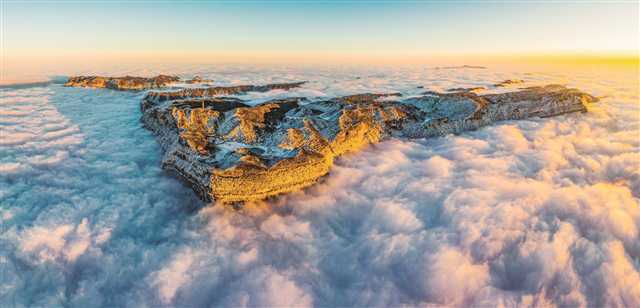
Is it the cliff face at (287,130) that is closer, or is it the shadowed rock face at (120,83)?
the cliff face at (287,130)

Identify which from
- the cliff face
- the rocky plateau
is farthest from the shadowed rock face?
the cliff face

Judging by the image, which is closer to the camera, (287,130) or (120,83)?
(287,130)

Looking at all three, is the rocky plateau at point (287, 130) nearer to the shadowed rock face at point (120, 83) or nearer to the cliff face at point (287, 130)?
the cliff face at point (287, 130)

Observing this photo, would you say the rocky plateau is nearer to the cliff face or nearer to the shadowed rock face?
the cliff face

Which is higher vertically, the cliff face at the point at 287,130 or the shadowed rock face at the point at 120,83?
the shadowed rock face at the point at 120,83

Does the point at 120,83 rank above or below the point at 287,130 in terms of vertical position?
above

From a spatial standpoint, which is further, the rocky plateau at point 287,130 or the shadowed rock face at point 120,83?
the shadowed rock face at point 120,83

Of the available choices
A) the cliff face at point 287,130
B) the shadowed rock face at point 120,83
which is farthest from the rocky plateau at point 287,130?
the shadowed rock face at point 120,83

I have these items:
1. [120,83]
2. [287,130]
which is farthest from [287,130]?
[120,83]

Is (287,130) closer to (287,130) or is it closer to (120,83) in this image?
(287,130)
